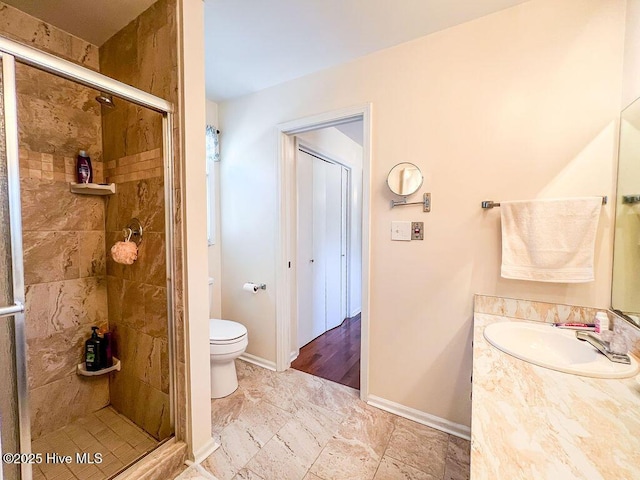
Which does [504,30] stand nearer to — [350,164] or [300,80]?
[300,80]

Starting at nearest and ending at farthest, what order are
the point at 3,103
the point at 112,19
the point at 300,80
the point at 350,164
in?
the point at 3,103, the point at 112,19, the point at 300,80, the point at 350,164

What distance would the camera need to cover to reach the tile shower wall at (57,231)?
57.9 inches

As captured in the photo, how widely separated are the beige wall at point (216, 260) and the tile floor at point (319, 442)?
830mm

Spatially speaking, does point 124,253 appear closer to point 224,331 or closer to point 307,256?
point 224,331

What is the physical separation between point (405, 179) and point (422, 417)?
1.49m

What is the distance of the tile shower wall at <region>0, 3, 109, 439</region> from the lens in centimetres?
147

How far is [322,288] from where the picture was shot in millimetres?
2977

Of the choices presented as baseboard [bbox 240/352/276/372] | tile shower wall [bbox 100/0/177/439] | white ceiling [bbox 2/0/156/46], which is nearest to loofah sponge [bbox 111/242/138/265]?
tile shower wall [bbox 100/0/177/439]

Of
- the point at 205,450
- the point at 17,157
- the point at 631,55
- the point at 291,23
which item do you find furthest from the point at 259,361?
the point at 631,55

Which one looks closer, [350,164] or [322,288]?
[322,288]

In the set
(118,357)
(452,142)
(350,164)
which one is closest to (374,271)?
(452,142)

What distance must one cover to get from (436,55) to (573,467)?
1.84 metres

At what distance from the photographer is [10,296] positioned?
937mm

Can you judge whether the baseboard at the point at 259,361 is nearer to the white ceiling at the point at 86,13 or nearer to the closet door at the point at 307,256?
the closet door at the point at 307,256
